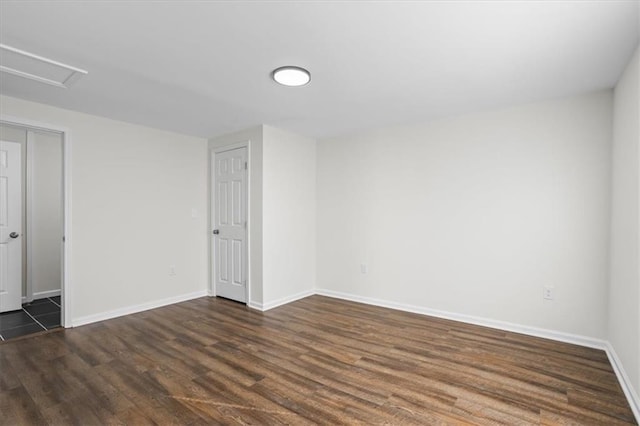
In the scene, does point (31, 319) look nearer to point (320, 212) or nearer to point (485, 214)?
point (320, 212)

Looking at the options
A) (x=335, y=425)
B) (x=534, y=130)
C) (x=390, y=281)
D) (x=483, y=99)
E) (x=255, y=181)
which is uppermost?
(x=483, y=99)

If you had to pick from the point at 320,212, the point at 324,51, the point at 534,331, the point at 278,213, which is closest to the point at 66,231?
the point at 278,213

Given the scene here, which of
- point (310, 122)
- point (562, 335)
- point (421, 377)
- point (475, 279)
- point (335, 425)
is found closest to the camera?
point (335, 425)

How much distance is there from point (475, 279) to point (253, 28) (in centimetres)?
317

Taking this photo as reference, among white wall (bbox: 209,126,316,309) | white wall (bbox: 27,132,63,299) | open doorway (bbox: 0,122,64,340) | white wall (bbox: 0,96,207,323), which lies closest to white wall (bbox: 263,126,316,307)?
white wall (bbox: 209,126,316,309)

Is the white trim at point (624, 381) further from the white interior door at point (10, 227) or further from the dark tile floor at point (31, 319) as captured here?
the white interior door at point (10, 227)

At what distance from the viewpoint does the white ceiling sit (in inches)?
68.4

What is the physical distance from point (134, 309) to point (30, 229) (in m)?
2.06

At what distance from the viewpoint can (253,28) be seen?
1898mm

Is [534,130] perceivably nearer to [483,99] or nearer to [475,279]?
[483,99]

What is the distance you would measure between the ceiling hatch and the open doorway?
1228 mm

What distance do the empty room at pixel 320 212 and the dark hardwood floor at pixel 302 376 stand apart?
0.02 metres

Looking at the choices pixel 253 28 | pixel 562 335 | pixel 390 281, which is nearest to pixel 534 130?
pixel 562 335

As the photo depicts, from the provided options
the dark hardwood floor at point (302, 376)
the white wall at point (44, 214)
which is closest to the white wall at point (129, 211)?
the dark hardwood floor at point (302, 376)
